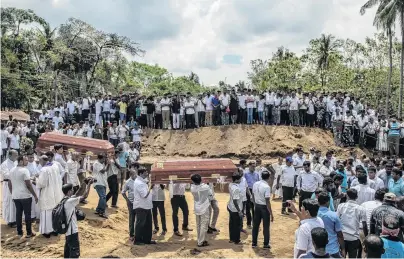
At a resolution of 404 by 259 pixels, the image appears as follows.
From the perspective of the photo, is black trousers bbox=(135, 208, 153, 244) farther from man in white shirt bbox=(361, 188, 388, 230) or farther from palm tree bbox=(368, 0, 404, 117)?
palm tree bbox=(368, 0, 404, 117)

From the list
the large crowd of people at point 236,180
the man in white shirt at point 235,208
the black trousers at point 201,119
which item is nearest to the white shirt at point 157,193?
the large crowd of people at point 236,180

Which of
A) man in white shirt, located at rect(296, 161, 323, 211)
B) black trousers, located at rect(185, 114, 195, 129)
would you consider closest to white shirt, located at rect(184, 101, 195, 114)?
black trousers, located at rect(185, 114, 195, 129)

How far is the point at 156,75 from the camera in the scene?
5772 centimetres

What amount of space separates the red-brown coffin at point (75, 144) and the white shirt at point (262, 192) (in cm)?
499

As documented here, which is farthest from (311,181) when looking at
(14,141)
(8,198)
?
(14,141)

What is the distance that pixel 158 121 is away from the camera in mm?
19344

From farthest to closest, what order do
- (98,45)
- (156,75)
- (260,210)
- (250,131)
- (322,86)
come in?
(156,75) → (322,86) → (98,45) → (250,131) → (260,210)

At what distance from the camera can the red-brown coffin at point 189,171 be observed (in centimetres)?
873

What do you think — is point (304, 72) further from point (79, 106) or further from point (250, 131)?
point (79, 106)

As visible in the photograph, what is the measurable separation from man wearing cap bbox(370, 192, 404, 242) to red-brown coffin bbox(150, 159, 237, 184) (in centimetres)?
401

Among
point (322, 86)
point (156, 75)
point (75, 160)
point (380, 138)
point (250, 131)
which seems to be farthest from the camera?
point (156, 75)

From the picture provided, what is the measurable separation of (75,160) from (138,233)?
3439mm

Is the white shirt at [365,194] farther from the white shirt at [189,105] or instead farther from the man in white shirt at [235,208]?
the white shirt at [189,105]

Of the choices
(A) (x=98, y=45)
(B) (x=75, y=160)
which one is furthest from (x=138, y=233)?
(A) (x=98, y=45)
